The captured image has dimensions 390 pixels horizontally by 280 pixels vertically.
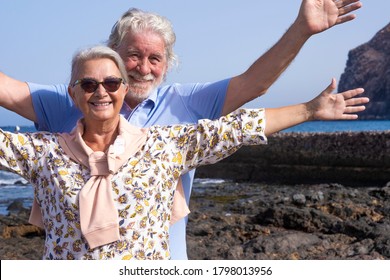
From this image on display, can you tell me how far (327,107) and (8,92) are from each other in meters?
1.69

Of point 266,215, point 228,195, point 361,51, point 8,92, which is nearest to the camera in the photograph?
point 8,92

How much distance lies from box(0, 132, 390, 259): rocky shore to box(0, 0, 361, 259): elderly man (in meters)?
2.89

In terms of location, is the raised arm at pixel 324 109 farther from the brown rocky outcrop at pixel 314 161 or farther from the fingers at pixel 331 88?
the brown rocky outcrop at pixel 314 161

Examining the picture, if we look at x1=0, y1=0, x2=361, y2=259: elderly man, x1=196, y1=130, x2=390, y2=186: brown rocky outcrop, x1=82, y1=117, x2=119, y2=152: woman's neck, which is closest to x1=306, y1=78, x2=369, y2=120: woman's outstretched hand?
x1=0, y1=0, x2=361, y2=259: elderly man

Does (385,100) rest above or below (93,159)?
below

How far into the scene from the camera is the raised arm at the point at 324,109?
2.87 meters


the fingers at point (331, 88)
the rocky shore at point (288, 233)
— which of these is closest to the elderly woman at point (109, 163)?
the fingers at point (331, 88)

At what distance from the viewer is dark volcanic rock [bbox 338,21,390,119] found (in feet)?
317

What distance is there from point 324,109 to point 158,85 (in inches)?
37.6

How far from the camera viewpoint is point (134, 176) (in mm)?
2576

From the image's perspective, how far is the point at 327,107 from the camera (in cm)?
302

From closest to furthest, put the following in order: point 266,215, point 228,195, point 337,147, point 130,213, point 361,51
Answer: point 130,213 → point 266,215 → point 228,195 → point 337,147 → point 361,51
